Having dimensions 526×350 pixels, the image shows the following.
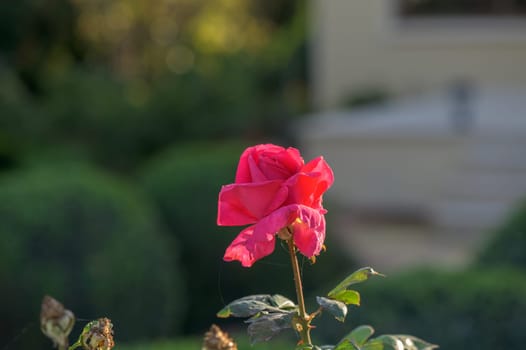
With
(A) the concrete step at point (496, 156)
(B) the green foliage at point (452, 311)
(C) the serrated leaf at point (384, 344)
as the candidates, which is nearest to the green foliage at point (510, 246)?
(B) the green foliage at point (452, 311)

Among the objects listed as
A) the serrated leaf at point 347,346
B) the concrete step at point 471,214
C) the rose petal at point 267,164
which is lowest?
the concrete step at point 471,214

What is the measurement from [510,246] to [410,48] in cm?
997

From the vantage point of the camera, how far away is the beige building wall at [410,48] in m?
13.5

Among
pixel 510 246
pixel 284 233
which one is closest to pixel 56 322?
pixel 284 233

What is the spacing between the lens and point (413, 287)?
10.8 feet

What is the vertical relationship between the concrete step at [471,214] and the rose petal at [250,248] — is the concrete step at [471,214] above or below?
below

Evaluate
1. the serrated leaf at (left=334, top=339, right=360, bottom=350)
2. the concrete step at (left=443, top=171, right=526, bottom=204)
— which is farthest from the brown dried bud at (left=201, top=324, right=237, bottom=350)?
the concrete step at (left=443, top=171, right=526, bottom=204)

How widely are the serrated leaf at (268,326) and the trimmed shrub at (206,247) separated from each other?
4498 millimetres

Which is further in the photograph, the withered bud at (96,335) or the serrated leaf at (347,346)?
the serrated leaf at (347,346)

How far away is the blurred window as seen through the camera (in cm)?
1373

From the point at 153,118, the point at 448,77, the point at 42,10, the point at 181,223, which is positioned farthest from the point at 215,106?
the point at 42,10

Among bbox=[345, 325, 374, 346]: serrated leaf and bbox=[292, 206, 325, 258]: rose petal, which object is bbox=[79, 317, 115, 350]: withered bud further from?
bbox=[345, 325, 374, 346]: serrated leaf

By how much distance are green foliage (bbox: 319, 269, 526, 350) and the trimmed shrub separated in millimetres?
2589

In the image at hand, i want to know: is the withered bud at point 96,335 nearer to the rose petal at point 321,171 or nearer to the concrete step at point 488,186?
the rose petal at point 321,171
